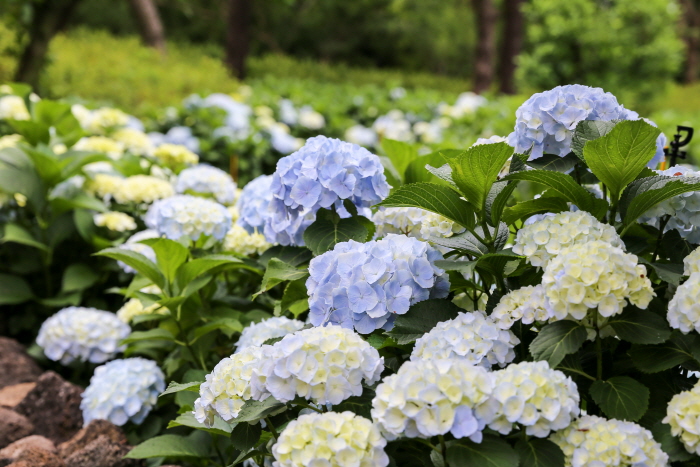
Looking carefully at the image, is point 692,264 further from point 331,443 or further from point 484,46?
point 484,46

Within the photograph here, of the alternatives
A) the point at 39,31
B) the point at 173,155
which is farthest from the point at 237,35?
the point at 173,155

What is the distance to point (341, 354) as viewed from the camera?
1.03 m

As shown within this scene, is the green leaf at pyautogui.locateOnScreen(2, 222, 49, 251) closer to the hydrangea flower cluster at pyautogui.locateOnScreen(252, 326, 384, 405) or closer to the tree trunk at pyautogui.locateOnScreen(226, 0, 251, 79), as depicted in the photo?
the hydrangea flower cluster at pyautogui.locateOnScreen(252, 326, 384, 405)

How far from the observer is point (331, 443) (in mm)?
939

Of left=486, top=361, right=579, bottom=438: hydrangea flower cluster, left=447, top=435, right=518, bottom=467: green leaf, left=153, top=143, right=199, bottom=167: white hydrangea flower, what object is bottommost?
left=153, top=143, right=199, bottom=167: white hydrangea flower

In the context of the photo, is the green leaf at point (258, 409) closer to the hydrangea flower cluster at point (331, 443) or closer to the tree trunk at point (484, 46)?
the hydrangea flower cluster at point (331, 443)

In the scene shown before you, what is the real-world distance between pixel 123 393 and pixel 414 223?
1.04 m

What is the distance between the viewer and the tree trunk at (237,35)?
42.2 ft

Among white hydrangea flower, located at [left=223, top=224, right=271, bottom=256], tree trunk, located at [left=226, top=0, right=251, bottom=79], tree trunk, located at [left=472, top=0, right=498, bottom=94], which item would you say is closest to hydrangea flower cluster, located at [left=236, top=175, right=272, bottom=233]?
white hydrangea flower, located at [left=223, top=224, right=271, bottom=256]

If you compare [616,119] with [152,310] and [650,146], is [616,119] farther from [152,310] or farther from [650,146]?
[152,310]

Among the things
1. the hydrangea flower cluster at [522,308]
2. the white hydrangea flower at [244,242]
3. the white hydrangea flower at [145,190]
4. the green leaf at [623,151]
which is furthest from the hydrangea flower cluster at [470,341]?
the white hydrangea flower at [145,190]

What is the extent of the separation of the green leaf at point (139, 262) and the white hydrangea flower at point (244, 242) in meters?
0.27

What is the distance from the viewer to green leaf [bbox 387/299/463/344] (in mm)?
1195

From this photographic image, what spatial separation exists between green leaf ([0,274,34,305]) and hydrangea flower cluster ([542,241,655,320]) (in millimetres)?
2483
